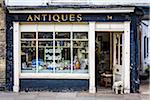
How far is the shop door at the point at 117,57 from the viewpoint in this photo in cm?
1744

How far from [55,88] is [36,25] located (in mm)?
2551

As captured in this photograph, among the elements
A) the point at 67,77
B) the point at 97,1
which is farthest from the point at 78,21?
the point at 67,77

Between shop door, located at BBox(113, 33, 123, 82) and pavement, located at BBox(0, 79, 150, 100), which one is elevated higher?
shop door, located at BBox(113, 33, 123, 82)

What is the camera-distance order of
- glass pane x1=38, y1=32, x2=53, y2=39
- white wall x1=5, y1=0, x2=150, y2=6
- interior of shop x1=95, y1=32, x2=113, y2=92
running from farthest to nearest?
1. interior of shop x1=95, y1=32, x2=113, y2=92
2. glass pane x1=38, y1=32, x2=53, y2=39
3. white wall x1=5, y1=0, x2=150, y2=6

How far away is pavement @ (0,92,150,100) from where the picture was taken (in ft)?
51.0

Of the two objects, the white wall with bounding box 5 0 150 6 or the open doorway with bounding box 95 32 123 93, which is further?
the open doorway with bounding box 95 32 123 93

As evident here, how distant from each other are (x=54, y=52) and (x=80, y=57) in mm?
1043

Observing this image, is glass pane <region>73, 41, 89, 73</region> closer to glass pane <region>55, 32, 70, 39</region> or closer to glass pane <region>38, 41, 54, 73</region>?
glass pane <region>55, 32, 70, 39</region>

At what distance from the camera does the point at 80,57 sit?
1725 cm

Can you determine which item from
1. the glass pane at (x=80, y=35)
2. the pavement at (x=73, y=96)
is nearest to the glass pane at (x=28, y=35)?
the glass pane at (x=80, y=35)

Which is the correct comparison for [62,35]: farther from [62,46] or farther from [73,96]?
[73,96]

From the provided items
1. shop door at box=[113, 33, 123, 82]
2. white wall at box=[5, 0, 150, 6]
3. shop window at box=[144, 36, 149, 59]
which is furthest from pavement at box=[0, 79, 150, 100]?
shop window at box=[144, 36, 149, 59]

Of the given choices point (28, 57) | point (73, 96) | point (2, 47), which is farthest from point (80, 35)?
point (2, 47)

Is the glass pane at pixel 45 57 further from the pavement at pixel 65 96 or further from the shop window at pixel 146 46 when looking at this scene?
the shop window at pixel 146 46
